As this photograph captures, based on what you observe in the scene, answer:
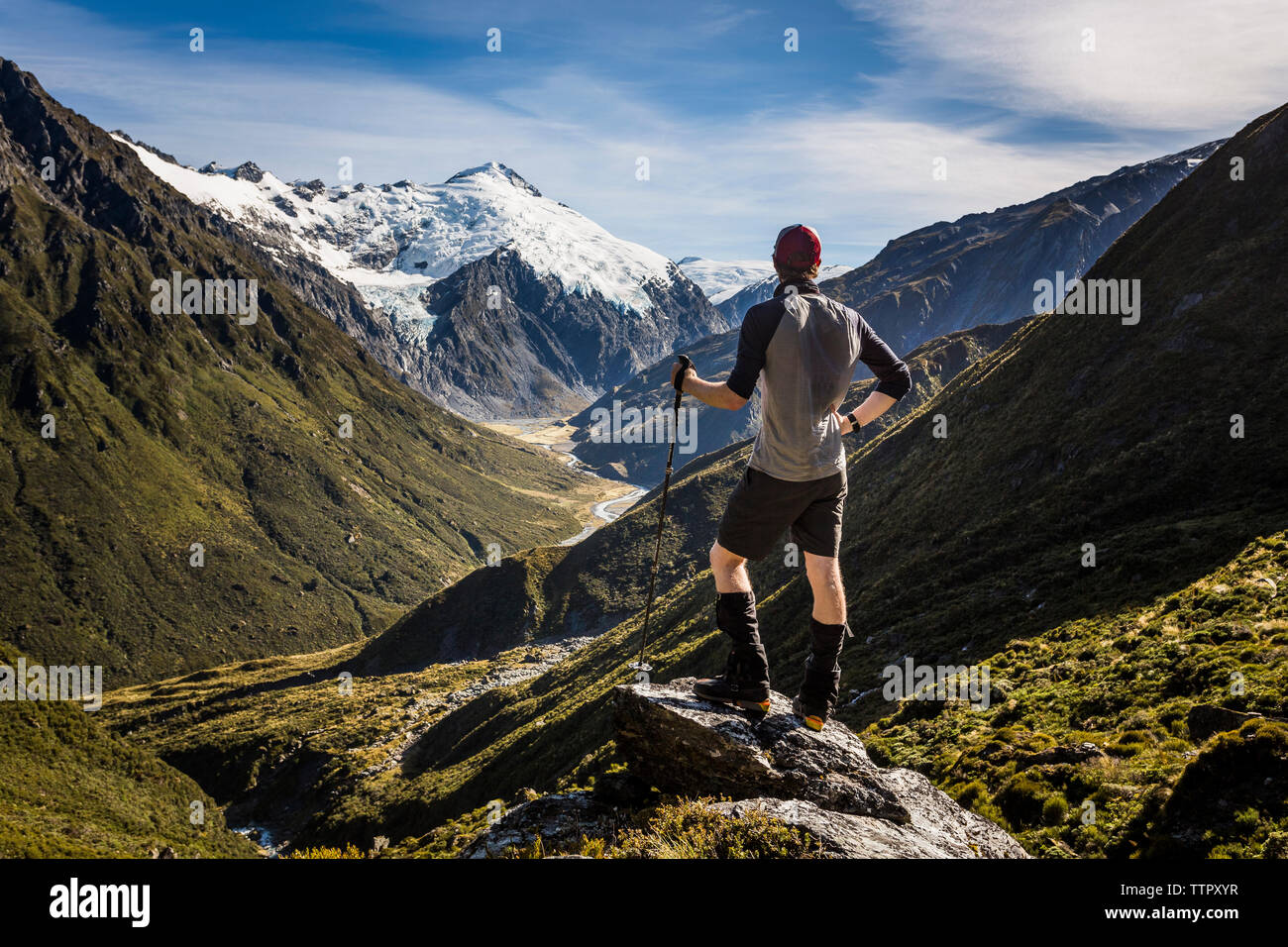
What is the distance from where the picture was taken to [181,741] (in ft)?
391

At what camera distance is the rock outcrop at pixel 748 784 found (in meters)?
9.95

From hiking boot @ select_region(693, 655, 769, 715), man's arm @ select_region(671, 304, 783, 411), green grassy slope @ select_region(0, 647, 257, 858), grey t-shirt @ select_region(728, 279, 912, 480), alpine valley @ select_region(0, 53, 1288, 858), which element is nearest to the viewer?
man's arm @ select_region(671, 304, 783, 411)

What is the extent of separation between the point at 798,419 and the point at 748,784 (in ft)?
17.1

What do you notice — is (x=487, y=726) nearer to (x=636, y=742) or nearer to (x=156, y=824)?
(x=156, y=824)

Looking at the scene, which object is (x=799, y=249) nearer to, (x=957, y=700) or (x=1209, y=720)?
(x=1209, y=720)

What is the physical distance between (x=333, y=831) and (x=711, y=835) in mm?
78690

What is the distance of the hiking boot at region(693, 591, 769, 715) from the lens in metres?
10.2

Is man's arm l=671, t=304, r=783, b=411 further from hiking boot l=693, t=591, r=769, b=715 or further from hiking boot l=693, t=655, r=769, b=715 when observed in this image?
hiking boot l=693, t=655, r=769, b=715

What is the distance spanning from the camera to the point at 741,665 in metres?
11.0

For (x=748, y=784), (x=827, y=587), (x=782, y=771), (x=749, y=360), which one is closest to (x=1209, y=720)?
(x=782, y=771)

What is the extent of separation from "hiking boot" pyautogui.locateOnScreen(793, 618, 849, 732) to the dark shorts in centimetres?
143

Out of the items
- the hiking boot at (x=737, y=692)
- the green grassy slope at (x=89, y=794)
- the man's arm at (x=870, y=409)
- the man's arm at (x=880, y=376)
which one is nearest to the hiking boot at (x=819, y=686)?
the hiking boot at (x=737, y=692)

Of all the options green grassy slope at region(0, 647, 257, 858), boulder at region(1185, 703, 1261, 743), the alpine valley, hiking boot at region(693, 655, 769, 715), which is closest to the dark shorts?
hiking boot at region(693, 655, 769, 715)

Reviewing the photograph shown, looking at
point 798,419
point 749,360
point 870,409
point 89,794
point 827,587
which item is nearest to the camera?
point 749,360
